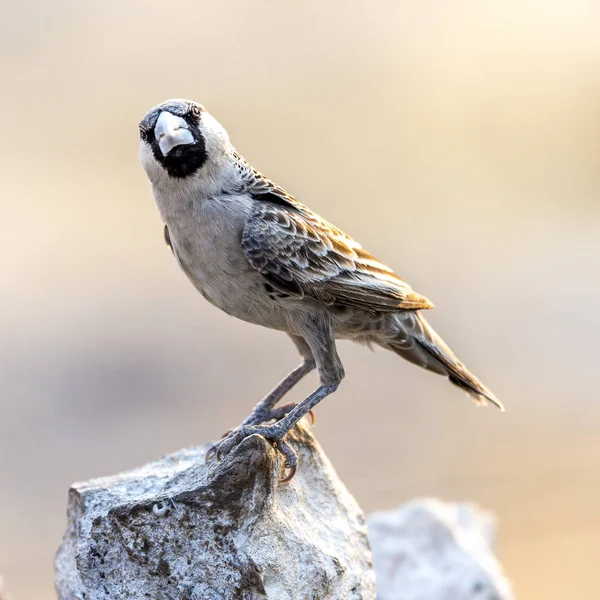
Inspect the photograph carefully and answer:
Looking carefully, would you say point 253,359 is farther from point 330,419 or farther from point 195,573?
point 195,573

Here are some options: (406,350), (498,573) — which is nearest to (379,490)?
(498,573)

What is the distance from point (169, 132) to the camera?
19.1 feet

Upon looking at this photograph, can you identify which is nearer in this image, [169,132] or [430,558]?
[169,132]

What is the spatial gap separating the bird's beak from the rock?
3.95 metres

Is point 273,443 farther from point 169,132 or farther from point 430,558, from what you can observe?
point 430,558

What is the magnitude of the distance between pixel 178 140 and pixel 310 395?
6.18ft

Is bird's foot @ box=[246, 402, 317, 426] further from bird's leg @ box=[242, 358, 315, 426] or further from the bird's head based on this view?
the bird's head

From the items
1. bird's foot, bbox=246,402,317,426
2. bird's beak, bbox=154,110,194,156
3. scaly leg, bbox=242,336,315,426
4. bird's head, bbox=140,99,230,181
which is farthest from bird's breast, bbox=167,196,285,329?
bird's foot, bbox=246,402,317,426

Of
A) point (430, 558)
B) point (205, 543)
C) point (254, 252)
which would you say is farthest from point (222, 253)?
point (430, 558)

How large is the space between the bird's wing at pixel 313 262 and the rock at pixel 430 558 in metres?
2.21

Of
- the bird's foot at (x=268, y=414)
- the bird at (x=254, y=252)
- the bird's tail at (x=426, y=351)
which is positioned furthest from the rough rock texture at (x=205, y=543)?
the bird's tail at (x=426, y=351)

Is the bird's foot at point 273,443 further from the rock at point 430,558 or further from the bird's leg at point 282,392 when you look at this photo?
the rock at point 430,558

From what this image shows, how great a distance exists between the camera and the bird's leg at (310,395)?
615 cm

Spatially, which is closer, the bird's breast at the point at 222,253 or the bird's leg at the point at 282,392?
the bird's breast at the point at 222,253
